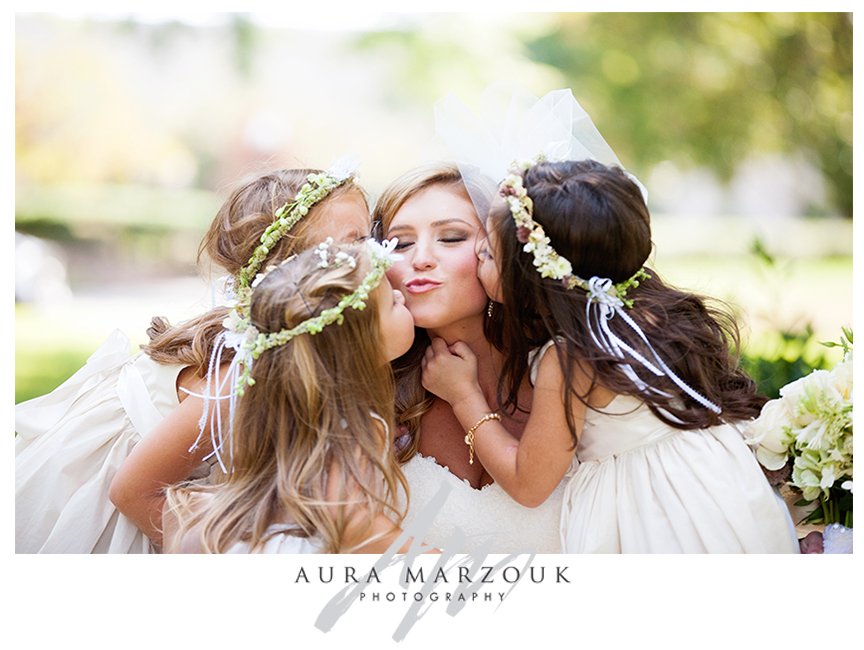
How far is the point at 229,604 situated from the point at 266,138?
603 centimetres

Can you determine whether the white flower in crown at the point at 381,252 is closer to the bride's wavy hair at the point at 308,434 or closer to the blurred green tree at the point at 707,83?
the bride's wavy hair at the point at 308,434

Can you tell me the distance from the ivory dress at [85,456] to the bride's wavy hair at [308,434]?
1.25 ft

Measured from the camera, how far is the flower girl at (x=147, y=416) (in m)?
2.55

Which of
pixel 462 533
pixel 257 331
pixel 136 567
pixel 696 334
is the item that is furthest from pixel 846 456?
pixel 136 567

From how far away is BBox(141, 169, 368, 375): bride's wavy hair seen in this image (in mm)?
2740

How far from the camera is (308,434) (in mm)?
2352

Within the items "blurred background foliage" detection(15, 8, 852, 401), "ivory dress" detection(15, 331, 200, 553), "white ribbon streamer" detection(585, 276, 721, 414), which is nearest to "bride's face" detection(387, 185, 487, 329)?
"white ribbon streamer" detection(585, 276, 721, 414)

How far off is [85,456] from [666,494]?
1.78 meters

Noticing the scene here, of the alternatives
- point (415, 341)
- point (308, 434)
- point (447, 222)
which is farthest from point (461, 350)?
point (308, 434)

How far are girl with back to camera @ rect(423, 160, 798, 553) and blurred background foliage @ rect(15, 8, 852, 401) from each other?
10.2 feet

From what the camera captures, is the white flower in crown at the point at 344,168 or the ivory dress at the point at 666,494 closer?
the ivory dress at the point at 666,494

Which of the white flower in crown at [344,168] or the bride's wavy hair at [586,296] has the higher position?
the white flower in crown at [344,168]

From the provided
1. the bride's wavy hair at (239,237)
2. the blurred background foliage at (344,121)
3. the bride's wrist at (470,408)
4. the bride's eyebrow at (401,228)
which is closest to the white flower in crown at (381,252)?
the bride's eyebrow at (401,228)

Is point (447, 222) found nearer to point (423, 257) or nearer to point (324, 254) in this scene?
point (423, 257)
